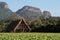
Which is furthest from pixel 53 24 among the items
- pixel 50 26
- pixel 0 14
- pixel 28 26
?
pixel 0 14

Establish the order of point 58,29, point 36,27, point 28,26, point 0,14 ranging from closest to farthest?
point 58,29 < point 36,27 < point 28,26 < point 0,14

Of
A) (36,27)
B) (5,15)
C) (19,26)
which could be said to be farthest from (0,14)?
(36,27)

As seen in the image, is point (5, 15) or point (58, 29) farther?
point (5, 15)

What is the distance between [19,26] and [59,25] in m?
13.9

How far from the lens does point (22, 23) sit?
204ft

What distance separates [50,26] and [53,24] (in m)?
1.31

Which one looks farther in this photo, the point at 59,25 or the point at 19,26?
the point at 19,26

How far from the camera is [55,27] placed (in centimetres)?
5059

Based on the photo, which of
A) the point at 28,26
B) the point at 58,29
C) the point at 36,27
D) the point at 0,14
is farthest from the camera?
the point at 0,14

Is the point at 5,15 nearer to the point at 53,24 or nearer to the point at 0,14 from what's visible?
the point at 0,14

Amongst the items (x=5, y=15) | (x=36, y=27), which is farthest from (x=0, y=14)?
(x=36, y=27)

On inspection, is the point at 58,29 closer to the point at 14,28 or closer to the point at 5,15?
the point at 14,28

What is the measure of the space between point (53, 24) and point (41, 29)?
2571 mm

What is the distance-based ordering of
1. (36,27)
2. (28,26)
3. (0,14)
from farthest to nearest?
(0,14) → (28,26) → (36,27)
